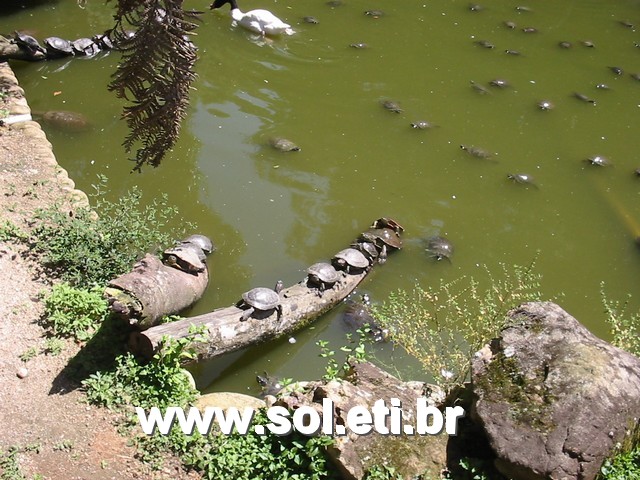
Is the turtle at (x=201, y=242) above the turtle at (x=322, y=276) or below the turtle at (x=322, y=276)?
below

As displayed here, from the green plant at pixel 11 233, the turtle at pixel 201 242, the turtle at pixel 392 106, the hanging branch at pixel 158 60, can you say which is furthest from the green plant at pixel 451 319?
the turtle at pixel 392 106

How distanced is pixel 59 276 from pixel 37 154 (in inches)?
85.6

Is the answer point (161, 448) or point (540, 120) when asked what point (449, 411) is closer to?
point (161, 448)

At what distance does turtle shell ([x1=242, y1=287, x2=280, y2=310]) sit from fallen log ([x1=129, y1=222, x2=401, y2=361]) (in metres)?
0.08

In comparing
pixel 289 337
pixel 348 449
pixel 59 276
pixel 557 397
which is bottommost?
pixel 289 337

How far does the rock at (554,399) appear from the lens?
415cm

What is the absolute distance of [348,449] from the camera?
4441 millimetres

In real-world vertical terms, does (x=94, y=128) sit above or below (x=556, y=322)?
below

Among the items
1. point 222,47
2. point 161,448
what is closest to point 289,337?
point 161,448

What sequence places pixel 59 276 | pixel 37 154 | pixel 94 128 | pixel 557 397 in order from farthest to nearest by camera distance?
pixel 94 128
pixel 37 154
pixel 59 276
pixel 557 397

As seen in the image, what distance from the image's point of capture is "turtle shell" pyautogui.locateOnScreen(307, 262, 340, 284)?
21.2 ft

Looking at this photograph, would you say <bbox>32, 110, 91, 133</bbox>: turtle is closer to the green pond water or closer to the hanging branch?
Answer: the green pond water

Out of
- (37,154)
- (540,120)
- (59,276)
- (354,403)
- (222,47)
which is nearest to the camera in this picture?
(354,403)

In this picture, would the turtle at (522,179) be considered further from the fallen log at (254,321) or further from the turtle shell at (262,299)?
the turtle shell at (262,299)
